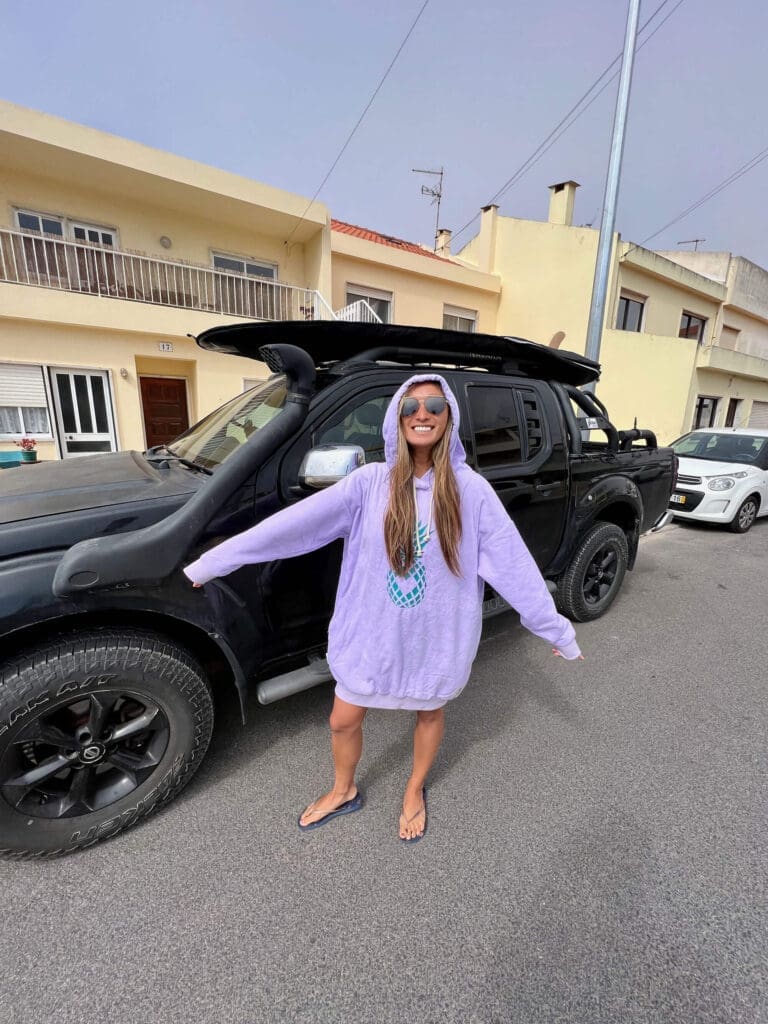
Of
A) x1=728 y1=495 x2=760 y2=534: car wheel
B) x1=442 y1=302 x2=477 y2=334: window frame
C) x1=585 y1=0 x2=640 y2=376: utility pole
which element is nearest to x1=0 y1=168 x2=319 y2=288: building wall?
x1=442 y1=302 x2=477 y2=334: window frame

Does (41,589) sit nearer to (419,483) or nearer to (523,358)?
(419,483)

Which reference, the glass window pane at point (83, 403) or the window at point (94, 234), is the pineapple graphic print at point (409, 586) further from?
the window at point (94, 234)

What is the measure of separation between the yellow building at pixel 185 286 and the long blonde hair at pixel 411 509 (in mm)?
8095

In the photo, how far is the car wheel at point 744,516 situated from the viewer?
695cm

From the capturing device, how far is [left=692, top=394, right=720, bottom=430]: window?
15.4 metres

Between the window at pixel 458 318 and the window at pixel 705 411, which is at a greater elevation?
the window at pixel 458 318

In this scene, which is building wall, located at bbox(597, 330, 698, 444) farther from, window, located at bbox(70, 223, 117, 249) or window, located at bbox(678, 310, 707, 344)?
window, located at bbox(70, 223, 117, 249)

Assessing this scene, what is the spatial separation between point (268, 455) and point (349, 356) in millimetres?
783

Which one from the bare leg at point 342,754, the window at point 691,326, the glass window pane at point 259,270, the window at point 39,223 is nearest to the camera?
the bare leg at point 342,754

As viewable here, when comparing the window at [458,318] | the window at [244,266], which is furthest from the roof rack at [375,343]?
the window at [458,318]

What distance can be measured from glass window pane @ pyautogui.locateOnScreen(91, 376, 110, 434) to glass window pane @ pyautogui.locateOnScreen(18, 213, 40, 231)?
281 centimetres

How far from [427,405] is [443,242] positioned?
19076 mm

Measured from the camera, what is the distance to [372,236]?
525 inches

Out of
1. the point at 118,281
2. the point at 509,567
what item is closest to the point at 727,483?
the point at 509,567
